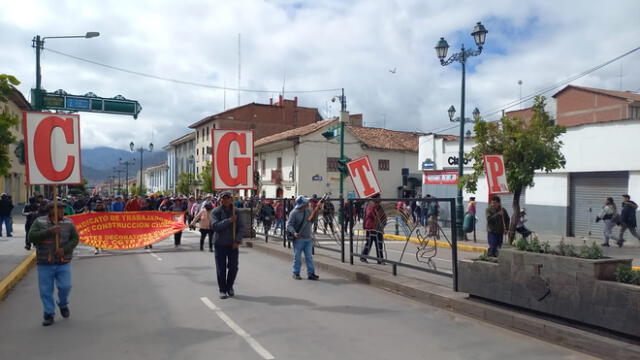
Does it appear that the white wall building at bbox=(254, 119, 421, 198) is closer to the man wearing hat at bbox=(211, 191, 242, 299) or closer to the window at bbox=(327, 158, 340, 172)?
the window at bbox=(327, 158, 340, 172)

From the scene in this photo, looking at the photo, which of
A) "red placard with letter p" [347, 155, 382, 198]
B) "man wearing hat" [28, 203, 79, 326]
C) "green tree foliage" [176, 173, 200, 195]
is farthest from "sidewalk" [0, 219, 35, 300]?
"green tree foliage" [176, 173, 200, 195]

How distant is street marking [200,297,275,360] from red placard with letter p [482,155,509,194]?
8232mm

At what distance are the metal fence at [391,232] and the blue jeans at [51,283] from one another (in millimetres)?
5310

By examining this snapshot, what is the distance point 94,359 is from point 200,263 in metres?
6.89

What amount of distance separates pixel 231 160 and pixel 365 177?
2.93m

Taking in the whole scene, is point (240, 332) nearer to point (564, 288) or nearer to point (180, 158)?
point (564, 288)

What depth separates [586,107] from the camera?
129 ft

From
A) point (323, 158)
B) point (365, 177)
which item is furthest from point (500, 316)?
point (323, 158)

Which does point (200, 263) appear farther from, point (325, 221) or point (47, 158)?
point (47, 158)

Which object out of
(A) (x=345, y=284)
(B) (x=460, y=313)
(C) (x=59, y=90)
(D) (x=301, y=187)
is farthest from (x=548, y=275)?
(D) (x=301, y=187)

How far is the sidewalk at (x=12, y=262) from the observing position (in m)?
8.91

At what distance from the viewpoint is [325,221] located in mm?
12211

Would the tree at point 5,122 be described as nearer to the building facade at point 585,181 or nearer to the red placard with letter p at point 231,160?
the red placard with letter p at point 231,160

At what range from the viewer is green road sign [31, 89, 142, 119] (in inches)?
786
